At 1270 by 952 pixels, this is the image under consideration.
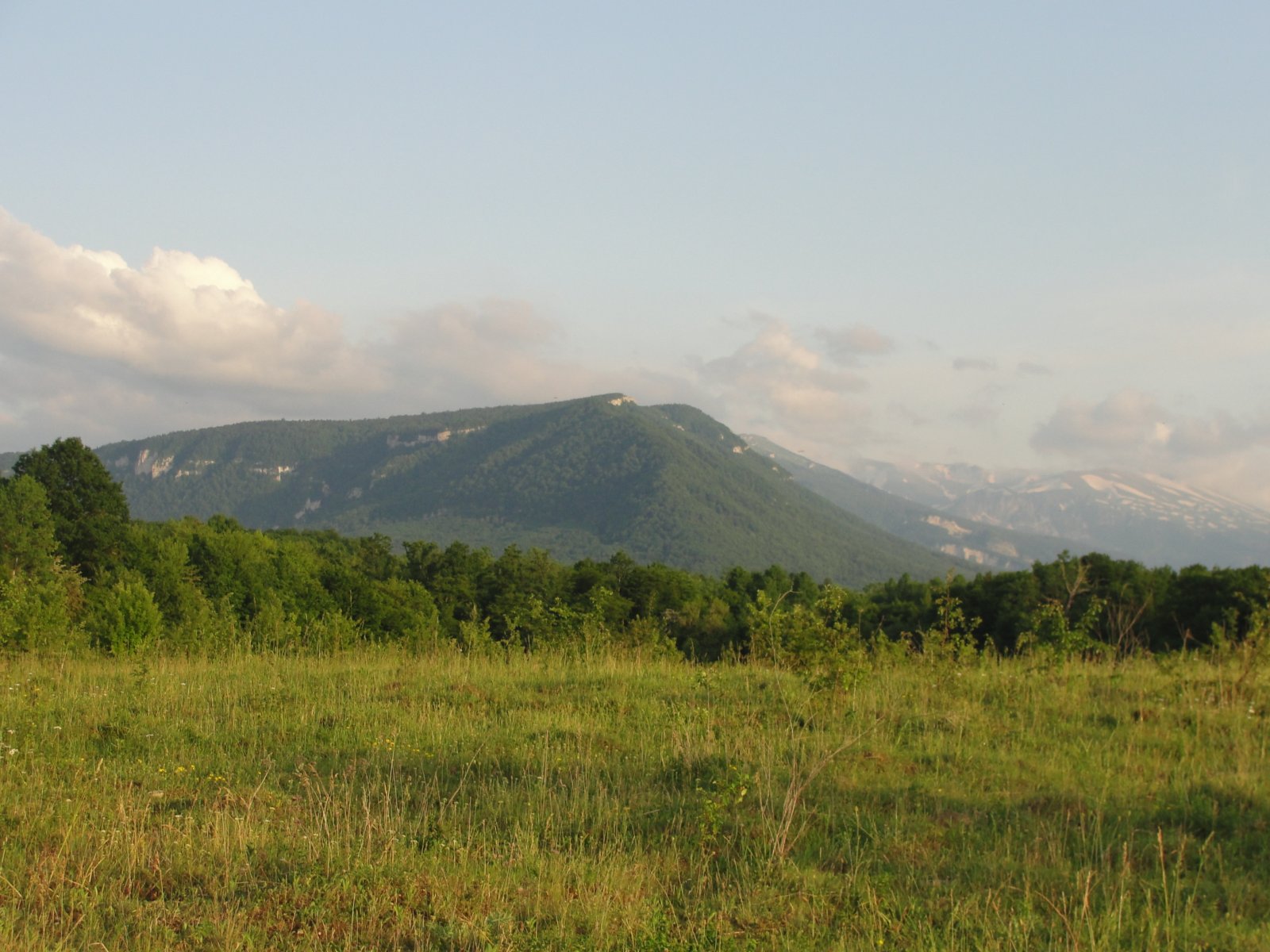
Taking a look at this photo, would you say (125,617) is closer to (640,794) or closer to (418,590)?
(640,794)

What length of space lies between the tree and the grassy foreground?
135 feet

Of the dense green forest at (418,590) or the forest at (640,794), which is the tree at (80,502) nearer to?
the dense green forest at (418,590)

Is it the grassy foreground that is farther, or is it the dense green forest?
the dense green forest

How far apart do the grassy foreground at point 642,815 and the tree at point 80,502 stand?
135 feet

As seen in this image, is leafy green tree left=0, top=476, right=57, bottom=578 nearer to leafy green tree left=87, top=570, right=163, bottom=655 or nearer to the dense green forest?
the dense green forest

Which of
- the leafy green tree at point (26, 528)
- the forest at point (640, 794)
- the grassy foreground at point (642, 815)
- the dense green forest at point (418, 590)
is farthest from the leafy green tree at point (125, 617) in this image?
the leafy green tree at point (26, 528)

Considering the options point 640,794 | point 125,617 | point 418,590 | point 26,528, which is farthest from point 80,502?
point 640,794

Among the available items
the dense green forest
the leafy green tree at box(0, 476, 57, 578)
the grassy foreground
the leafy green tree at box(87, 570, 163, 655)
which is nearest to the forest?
the grassy foreground

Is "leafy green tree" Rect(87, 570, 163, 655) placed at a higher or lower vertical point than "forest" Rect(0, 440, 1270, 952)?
lower

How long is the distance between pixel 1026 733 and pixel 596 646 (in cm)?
666

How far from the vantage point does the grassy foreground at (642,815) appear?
14.2 feet

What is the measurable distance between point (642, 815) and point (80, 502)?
50.7 metres

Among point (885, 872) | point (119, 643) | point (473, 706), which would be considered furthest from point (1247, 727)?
point (119, 643)

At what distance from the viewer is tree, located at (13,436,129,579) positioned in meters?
45.3
